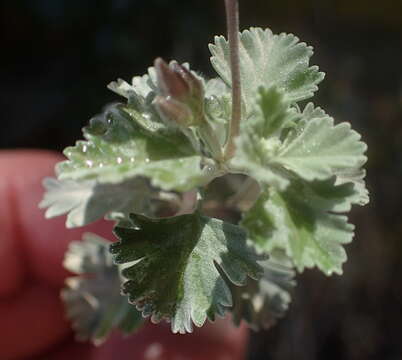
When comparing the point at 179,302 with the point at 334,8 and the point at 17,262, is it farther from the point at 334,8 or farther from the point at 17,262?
the point at 334,8

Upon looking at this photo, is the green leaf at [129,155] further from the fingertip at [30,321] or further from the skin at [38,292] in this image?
the fingertip at [30,321]

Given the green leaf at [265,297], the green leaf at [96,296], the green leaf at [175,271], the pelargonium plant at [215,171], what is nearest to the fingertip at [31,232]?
the green leaf at [96,296]

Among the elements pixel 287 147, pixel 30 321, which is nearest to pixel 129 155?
pixel 287 147

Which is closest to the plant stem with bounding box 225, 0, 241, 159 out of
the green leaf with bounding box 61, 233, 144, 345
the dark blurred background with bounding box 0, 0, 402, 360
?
the green leaf with bounding box 61, 233, 144, 345

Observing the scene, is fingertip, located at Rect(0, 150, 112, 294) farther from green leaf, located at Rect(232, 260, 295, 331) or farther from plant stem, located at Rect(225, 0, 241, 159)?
plant stem, located at Rect(225, 0, 241, 159)

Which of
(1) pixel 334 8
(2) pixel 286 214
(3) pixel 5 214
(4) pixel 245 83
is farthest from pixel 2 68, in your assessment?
(2) pixel 286 214

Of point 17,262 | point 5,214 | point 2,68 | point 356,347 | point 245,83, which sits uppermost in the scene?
point 245,83
